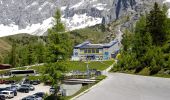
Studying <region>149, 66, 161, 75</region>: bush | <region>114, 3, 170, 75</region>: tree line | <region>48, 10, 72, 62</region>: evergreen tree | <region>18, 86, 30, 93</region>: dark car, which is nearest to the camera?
<region>48, 10, 72, 62</region>: evergreen tree

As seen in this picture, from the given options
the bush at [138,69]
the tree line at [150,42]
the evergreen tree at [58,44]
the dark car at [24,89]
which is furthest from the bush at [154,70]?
the dark car at [24,89]

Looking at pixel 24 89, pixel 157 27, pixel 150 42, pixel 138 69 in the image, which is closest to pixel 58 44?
pixel 24 89

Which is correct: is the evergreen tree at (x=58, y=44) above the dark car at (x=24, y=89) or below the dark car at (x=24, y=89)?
above

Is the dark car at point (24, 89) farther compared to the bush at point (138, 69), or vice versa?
the bush at point (138, 69)

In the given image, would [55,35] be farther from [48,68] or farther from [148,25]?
[148,25]

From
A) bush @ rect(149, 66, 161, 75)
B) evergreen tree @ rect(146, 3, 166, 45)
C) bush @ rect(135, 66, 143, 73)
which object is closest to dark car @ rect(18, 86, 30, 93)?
bush @ rect(135, 66, 143, 73)

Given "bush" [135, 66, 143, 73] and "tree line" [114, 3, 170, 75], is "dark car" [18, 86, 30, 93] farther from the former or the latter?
"tree line" [114, 3, 170, 75]

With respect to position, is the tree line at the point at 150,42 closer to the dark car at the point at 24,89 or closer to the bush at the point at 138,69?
the bush at the point at 138,69

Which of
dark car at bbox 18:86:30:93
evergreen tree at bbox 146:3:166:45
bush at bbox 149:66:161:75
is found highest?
evergreen tree at bbox 146:3:166:45

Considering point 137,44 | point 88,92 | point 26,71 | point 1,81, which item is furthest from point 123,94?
point 26,71

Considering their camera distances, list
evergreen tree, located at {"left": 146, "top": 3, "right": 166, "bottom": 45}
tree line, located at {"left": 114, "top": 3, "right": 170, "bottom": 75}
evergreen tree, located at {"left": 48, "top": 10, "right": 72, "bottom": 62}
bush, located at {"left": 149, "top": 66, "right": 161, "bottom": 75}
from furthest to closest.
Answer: evergreen tree, located at {"left": 146, "top": 3, "right": 166, "bottom": 45}, tree line, located at {"left": 114, "top": 3, "right": 170, "bottom": 75}, bush, located at {"left": 149, "top": 66, "right": 161, "bottom": 75}, evergreen tree, located at {"left": 48, "top": 10, "right": 72, "bottom": 62}

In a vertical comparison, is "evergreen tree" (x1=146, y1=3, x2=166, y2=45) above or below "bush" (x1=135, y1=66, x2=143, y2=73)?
above

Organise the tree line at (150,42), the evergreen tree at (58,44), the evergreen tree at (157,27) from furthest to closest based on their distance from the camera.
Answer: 1. the evergreen tree at (157,27)
2. the tree line at (150,42)
3. the evergreen tree at (58,44)

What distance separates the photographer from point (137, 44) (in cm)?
11056
